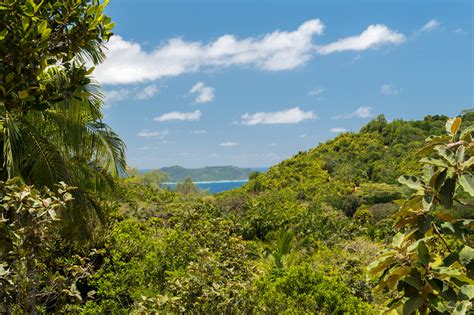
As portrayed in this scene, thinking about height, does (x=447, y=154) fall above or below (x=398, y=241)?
above

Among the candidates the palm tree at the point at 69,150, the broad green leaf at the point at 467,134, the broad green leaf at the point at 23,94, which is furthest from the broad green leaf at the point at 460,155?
the palm tree at the point at 69,150

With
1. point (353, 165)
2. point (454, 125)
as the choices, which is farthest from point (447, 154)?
point (353, 165)

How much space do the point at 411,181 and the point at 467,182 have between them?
258 mm

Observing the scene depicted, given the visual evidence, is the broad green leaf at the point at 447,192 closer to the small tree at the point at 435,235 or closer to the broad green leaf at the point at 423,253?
the small tree at the point at 435,235

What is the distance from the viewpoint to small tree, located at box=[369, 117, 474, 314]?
1.65 m

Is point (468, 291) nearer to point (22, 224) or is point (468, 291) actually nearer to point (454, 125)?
point (454, 125)

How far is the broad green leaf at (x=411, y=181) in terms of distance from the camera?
183 centimetres

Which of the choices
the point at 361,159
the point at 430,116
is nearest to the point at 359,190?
the point at 361,159

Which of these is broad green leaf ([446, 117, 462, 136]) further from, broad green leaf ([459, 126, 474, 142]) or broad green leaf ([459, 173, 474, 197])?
broad green leaf ([459, 173, 474, 197])

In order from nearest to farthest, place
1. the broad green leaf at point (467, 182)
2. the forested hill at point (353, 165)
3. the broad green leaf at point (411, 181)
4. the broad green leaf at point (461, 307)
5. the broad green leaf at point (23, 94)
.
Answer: the broad green leaf at point (461, 307) → the broad green leaf at point (467, 182) → the broad green leaf at point (411, 181) → the broad green leaf at point (23, 94) → the forested hill at point (353, 165)

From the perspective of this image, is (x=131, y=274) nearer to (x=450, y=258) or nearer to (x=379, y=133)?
(x=450, y=258)

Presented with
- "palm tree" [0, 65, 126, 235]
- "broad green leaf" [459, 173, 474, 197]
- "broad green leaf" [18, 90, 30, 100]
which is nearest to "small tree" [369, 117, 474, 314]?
"broad green leaf" [459, 173, 474, 197]

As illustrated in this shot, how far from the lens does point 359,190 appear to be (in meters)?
53.5

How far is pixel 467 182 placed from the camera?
1.64 m
